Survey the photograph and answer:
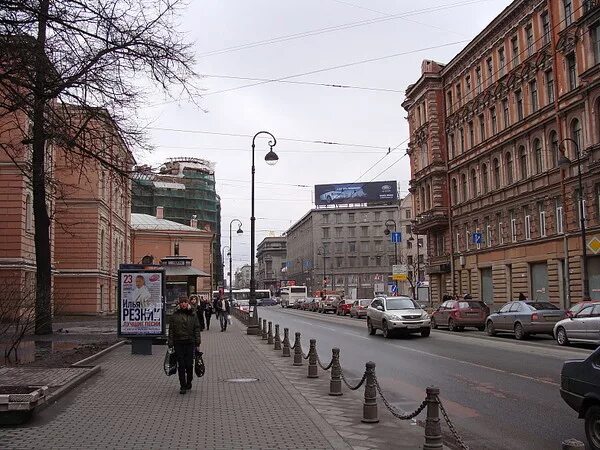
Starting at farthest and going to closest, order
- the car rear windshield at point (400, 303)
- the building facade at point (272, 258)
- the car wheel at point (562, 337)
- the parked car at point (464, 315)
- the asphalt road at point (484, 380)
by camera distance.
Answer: the building facade at point (272, 258) < the parked car at point (464, 315) < the car rear windshield at point (400, 303) < the car wheel at point (562, 337) < the asphalt road at point (484, 380)

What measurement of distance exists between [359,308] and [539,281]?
1492 centimetres

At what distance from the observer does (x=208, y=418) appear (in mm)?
8961

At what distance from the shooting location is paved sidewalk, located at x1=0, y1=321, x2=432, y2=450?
7.52m

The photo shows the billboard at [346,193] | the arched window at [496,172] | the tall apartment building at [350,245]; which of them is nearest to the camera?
the arched window at [496,172]

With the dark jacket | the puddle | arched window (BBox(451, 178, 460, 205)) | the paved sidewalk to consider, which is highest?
arched window (BBox(451, 178, 460, 205))

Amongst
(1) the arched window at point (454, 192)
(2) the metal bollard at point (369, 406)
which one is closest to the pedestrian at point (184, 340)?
(2) the metal bollard at point (369, 406)

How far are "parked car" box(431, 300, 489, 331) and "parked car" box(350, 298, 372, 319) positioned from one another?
60.3ft

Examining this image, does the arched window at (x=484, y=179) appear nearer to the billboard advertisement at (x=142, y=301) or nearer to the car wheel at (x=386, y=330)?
the car wheel at (x=386, y=330)

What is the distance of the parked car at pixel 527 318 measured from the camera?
2372 cm

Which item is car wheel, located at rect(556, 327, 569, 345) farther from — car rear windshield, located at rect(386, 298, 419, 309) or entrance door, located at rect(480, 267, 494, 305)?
entrance door, located at rect(480, 267, 494, 305)

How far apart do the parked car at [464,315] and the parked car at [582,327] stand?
8.49m

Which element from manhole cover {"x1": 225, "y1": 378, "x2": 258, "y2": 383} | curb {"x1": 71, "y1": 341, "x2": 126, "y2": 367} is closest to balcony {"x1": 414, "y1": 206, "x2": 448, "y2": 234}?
curb {"x1": 71, "y1": 341, "x2": 126, "y2": 367}

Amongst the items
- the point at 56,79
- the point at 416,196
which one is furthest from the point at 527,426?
the point at 416,196

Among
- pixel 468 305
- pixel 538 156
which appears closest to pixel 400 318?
pixel 468 305
